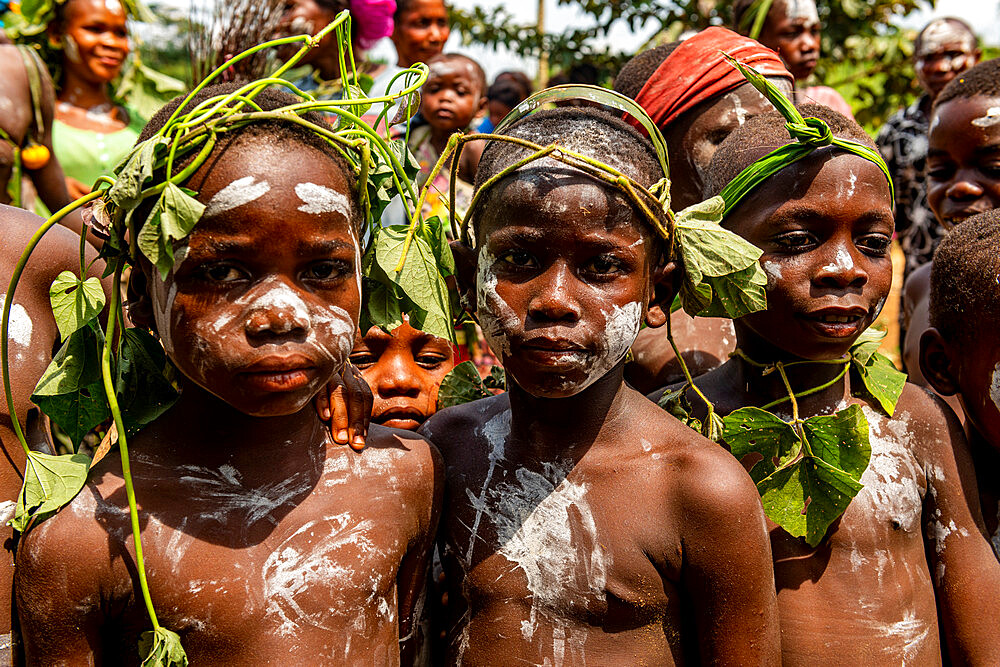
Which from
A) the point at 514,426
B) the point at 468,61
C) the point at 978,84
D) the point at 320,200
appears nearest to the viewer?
the point at 320,200

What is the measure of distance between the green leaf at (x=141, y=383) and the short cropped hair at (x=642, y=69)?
222 centimetres

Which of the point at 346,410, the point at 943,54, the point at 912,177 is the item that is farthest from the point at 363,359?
the point at 943,54

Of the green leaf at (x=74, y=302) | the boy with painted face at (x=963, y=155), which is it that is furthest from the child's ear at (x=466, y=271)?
the boy with painted face at (x=963, y=155)

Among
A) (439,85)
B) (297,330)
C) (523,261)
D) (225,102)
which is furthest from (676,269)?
(439,85)

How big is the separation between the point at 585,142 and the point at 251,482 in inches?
42.6

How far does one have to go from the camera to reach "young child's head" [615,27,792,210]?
3.32 m

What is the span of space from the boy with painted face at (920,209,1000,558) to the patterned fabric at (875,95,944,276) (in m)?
2.66

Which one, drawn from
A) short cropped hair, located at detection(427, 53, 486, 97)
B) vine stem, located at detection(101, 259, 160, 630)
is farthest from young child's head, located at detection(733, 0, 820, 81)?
vine stem, located at detection(101, 259, 160, 630)

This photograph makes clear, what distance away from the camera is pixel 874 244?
2332 mm

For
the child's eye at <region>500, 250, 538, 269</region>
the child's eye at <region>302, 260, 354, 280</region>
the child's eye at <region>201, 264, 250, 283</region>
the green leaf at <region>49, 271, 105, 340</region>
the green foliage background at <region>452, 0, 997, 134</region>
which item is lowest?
the green foliage background at <region>452, 0, 997, 134</region>

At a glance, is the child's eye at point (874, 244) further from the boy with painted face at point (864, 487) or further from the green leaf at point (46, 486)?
the green leaf at point (46, 486)

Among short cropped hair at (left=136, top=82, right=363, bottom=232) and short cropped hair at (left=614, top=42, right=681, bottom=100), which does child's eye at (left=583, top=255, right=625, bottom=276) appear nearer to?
short cropped hair at (left=136, top=82, right=363, bottom=232)

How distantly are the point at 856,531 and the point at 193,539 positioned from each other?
5.14 feet

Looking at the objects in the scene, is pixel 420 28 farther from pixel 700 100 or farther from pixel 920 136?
pixel 700 100
